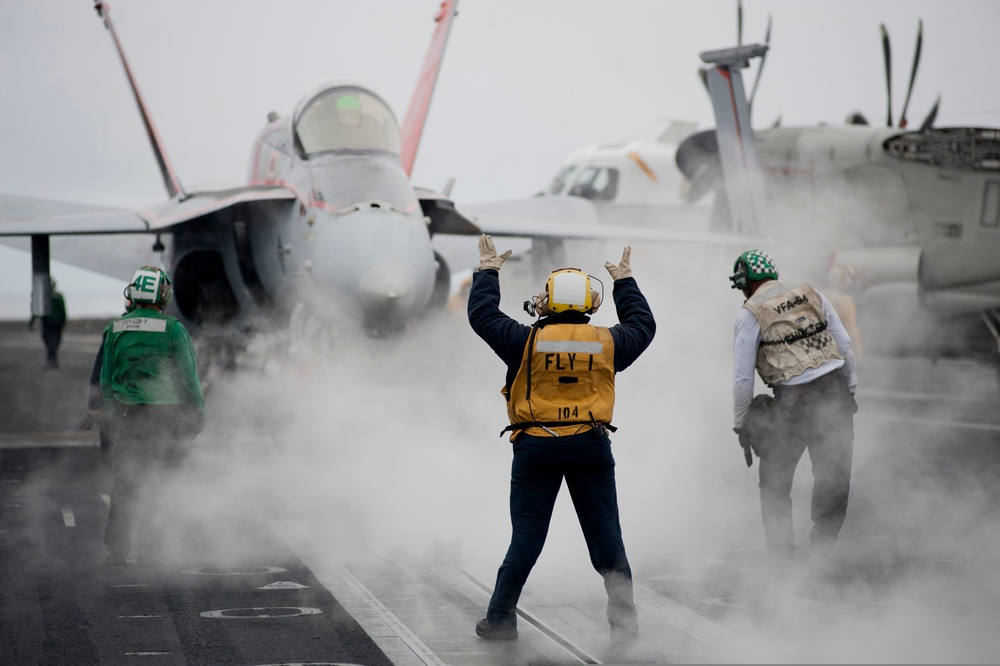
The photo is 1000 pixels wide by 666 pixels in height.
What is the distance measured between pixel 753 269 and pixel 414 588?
254 centimetres

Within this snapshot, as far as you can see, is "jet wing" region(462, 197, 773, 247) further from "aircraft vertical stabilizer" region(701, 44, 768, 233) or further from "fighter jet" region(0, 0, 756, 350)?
"aircraft vertical stabilizer" region(701, 44, 768, 233)

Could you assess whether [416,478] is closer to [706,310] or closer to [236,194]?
[236,194]

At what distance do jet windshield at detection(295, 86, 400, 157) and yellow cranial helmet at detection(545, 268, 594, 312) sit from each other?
7085 millimetres

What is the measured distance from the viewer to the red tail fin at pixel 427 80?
48.6 ft

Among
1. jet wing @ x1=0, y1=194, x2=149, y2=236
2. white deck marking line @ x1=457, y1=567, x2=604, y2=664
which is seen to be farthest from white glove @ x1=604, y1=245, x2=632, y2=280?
jet wing @ x1=0, y1=194, x2=149, y2=236

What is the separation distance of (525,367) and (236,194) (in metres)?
7.79

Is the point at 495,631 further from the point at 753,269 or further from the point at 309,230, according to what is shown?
the point at 309,230

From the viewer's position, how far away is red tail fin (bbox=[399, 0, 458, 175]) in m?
14.8

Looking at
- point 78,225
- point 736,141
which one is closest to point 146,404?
point 78,225

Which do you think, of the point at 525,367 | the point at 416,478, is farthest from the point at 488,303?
the point at 416,478

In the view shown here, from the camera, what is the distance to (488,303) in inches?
190

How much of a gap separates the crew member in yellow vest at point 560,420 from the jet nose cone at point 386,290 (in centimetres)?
478

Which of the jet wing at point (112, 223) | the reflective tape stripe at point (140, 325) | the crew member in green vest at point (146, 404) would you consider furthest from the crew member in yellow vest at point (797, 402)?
the jet wing at point (112, 223)

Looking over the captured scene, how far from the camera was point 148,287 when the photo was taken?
653cm
